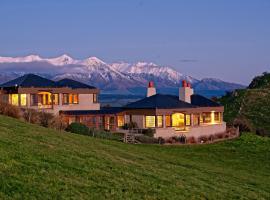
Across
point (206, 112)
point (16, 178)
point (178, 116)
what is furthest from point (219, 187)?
point (206, 112)

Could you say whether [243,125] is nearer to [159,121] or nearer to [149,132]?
[159,121]

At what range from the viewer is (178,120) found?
158ft

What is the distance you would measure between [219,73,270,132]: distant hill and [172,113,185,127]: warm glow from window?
13.1 m

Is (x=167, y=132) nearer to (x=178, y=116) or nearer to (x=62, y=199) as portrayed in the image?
(x=178, y=116)

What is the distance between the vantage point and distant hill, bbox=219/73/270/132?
63.3 meters

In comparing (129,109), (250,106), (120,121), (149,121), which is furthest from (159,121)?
(250,106)

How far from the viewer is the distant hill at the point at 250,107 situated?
63.3 m

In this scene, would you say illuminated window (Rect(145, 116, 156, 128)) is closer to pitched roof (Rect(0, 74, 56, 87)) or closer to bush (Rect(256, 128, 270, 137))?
pitched roof (Rect(0, 74, 56, 87))

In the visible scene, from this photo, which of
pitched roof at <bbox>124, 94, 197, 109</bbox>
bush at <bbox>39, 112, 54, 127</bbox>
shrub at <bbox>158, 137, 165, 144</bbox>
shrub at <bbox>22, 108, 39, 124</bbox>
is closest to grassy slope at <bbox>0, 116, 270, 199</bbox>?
shrub at <bbox>22, 108, 39, 124</bbox>

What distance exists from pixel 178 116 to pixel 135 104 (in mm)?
4161

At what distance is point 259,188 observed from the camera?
2033 cm

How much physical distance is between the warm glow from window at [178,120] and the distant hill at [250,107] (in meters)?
13.1

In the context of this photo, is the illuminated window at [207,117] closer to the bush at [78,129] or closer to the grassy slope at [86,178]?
the bush at [78,129]

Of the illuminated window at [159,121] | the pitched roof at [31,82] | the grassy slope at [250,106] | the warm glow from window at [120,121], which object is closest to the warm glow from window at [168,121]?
the illuminated window at [159,121]
